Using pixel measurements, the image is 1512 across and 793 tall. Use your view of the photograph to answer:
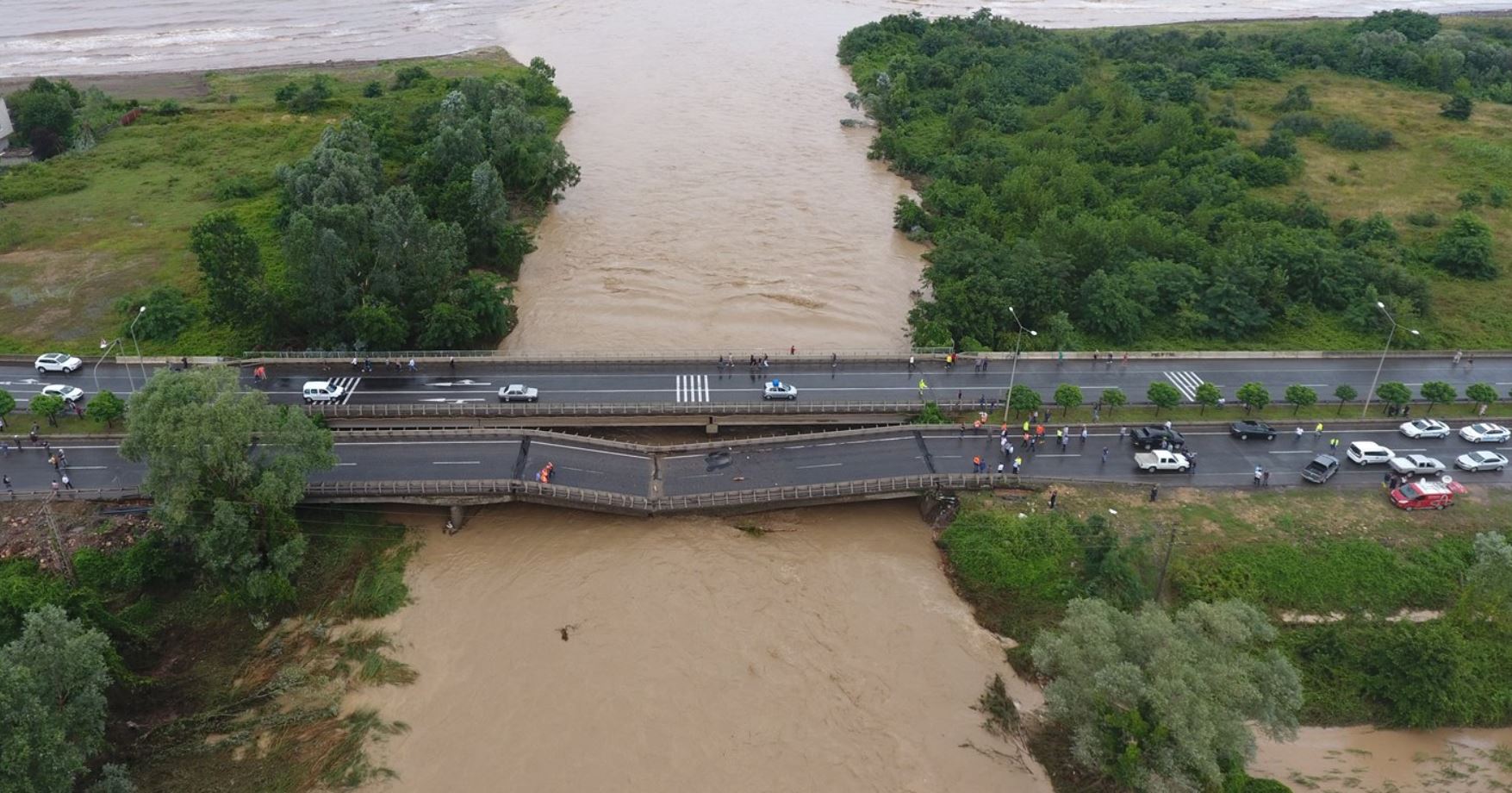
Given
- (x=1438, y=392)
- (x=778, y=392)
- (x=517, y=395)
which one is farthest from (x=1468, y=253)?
(x=517, y=395)

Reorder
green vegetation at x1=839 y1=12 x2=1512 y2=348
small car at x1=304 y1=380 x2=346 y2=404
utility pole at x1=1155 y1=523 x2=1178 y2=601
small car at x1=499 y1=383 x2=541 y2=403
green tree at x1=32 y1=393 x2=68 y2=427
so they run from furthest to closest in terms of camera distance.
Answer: green vegetation at x1=839 y1=12 x2=1512 y2=348, small car at x1=499 y1=383 x2=541 y2=403, small car at x1=304 y1=380 x2=346 y2=404, green tree at x1=32 y1=393 x2=68 y2=427, utility pole at x1=1155 y1=523 x2=1178 y2=601

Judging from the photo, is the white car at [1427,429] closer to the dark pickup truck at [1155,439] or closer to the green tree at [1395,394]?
the green tree at [1395,394]

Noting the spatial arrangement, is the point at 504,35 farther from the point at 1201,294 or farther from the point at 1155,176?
the point at 1201,294

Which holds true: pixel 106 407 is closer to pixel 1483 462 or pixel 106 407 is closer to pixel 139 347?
pixel 139 347

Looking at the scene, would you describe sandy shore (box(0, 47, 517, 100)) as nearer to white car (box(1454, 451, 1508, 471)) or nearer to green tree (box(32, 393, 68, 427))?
green tree (box(32, 393, 68, 427))

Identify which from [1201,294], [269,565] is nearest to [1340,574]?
[1201,294]

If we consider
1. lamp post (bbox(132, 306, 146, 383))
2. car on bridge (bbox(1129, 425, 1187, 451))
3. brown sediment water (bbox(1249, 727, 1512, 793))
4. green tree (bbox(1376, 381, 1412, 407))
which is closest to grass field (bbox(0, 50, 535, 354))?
lamp post (bbox(132, 306, 146, 383))
